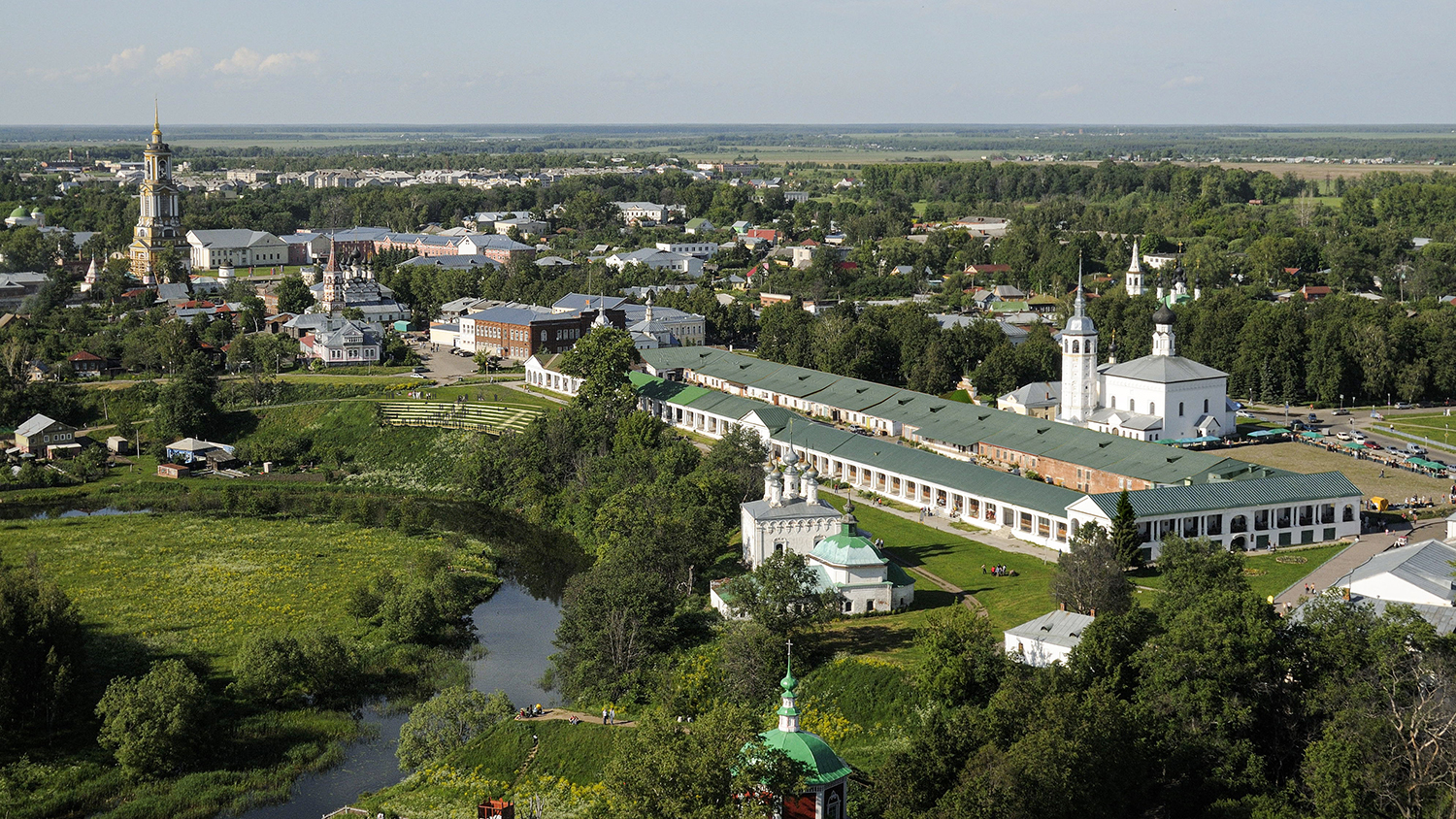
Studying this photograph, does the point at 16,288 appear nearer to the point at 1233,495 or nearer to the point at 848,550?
the point at 848,550

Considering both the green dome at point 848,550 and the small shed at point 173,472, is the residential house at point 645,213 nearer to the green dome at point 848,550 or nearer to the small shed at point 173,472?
the small shed at point 173,472

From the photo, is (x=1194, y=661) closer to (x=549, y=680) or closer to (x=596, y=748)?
(x=596, y=748)

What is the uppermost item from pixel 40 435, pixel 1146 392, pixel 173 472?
pixel 1146 392

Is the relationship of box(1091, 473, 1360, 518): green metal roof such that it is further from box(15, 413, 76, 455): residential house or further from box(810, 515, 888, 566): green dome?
box(15, 413, 76, 455): residential house

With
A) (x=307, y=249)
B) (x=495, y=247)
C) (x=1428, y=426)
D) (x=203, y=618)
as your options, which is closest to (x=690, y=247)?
(x=495, y=247)

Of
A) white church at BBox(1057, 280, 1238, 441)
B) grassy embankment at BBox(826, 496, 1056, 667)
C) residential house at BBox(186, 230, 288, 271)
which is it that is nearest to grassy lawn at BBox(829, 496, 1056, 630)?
grassy embankment at BBox(826, 496, 1056, 667)

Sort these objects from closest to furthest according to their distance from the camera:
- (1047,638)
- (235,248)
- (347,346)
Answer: (1047,638), (347,346), (235,248)

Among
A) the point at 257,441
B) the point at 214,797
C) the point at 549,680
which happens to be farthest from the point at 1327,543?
the point at 257,441
